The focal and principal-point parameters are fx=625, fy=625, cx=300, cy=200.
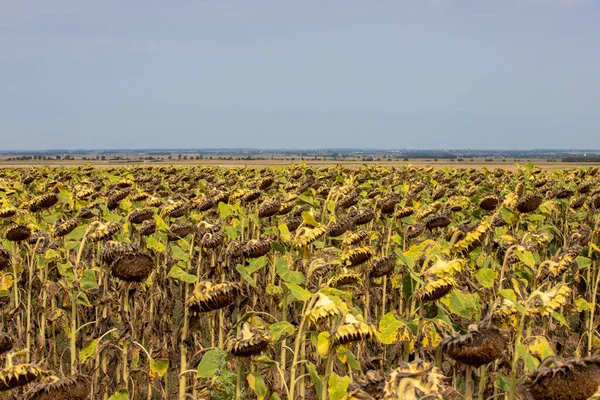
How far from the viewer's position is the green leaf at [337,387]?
2.38 metres

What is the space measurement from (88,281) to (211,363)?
1813mm

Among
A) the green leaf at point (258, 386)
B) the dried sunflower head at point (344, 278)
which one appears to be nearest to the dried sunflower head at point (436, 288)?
Answer: the green leaf at point (258, 386)

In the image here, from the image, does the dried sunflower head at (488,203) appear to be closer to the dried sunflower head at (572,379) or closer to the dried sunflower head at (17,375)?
the dried sunflower head at (572,379)

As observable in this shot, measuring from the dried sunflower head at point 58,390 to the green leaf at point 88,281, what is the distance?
206cm

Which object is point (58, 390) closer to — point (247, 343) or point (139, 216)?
point (247, 343)

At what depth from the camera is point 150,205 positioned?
7.61 meters

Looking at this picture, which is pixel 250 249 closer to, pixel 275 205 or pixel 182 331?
pixel 182 331

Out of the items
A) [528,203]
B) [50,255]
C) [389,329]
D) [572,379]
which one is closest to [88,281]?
[50,255]

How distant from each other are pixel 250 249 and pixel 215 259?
1873 mm

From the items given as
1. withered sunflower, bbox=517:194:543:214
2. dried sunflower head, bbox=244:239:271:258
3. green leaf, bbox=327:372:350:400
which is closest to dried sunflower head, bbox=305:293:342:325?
green leaf, bbox=327:372:350:400

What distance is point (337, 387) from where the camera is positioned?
2.40 meters

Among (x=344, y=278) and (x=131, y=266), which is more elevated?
(x=131, y=266)

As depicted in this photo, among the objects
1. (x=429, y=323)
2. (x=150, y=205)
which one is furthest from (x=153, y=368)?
(x=150, y=205)

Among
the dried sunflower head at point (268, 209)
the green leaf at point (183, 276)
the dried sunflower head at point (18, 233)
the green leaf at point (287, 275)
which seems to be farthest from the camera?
the dried sunflower head at point (268, 209)
